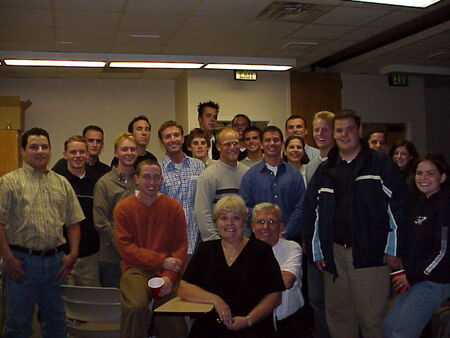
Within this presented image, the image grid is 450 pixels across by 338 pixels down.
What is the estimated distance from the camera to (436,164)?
126 inches

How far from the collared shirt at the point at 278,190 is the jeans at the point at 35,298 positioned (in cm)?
146

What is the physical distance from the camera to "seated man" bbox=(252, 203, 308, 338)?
3.03 meters

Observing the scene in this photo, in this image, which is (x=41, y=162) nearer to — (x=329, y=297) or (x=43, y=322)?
(x=43, y=322)

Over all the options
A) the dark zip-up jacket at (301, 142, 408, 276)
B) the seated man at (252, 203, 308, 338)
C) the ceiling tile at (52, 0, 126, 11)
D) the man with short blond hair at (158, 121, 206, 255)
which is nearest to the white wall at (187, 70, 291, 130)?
the ceiling tile at (52, 0, 126, 11)

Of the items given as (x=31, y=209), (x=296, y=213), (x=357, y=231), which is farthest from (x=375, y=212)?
(x=31, y=209)

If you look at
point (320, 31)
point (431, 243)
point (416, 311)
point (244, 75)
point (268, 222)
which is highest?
point (320, 31)

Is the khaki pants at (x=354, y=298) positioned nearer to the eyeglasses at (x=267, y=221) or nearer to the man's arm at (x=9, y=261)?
the eyeglasses at (x=267, y=221)

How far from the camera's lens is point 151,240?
3.33 metres

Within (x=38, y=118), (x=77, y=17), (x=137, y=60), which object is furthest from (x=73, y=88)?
(x=77, y=17)

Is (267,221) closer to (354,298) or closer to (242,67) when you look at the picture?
(354,298)

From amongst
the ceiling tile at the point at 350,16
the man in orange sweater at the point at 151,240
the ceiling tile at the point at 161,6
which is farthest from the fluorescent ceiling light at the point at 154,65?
the man in orange sweater at the point at 151,240

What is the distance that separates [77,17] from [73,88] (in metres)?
3.47

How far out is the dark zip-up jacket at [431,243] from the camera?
9.66 feet

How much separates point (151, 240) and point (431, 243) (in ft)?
5.78
